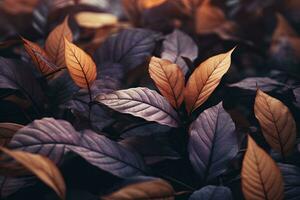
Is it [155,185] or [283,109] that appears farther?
[283,109]

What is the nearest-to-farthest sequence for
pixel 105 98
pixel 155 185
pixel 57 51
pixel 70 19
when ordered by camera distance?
pixel 155 185, pixel 105 98, pixel 57 51, pixel 70 19

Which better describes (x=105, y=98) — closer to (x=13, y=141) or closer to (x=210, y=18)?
(x=13, y=141)

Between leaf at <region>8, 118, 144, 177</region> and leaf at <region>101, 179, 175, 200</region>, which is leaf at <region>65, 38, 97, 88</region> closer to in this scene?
leaf at <region>8, 118, 144, 177</region>

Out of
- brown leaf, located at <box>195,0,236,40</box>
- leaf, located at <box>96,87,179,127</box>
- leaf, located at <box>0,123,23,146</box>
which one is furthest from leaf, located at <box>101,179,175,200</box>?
brown leaf, located at <box>195,0,236,40</box>

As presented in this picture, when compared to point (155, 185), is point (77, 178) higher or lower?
lower

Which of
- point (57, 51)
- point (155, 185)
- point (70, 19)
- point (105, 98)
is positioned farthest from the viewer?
point (70, 19)

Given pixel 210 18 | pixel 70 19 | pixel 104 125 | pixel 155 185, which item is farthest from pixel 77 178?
pixel 210 18

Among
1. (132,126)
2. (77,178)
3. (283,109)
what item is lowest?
(77,178)

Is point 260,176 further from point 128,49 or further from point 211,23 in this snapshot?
point 211,23

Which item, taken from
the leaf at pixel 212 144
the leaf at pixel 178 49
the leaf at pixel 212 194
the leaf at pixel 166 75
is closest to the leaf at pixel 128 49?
the leaf at pixel 178 49
